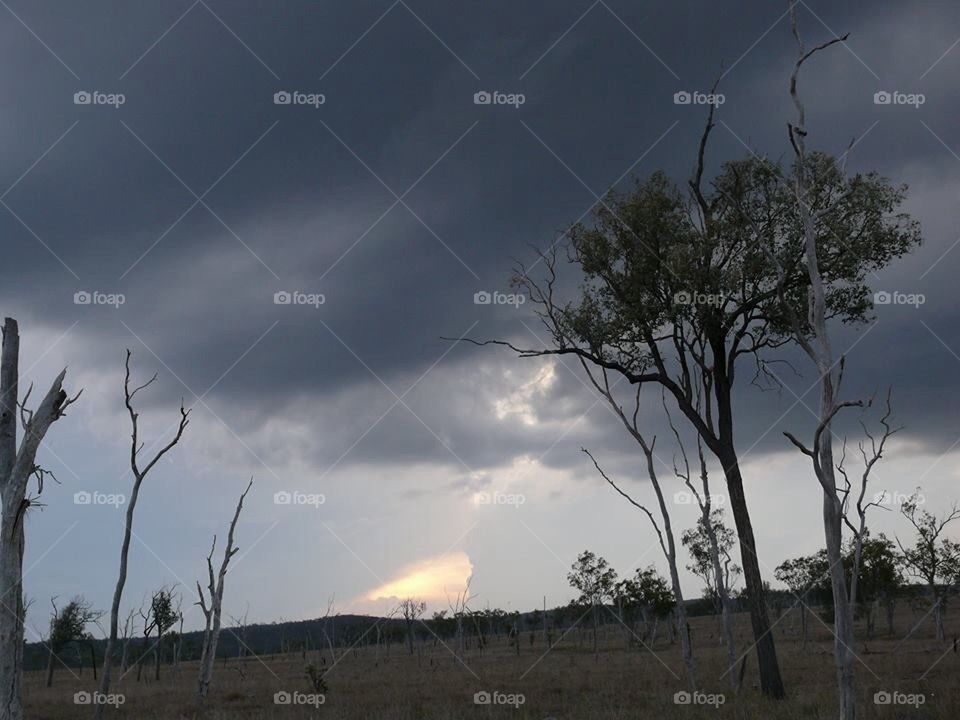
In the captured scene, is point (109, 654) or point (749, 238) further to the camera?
point (749, 238)

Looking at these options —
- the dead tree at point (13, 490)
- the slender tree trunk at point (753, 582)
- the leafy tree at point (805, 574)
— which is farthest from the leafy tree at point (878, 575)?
the dead tree at point (13, 490)

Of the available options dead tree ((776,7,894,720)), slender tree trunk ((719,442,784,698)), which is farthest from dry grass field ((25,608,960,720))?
dead tree ((776,7,894,720))

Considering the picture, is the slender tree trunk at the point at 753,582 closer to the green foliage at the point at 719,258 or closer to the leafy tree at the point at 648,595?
the green foliage at the point at 719,258

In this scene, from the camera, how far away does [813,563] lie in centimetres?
6644

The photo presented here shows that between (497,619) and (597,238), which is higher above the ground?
(597,238)

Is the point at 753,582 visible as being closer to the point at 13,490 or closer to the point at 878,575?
the point at 13,490

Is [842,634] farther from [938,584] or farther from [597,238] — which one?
[938,584]

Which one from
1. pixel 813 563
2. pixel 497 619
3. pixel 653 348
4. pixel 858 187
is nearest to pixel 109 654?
pixel 653 348

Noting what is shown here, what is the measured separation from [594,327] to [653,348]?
177 centimetres

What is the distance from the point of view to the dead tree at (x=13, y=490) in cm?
1528

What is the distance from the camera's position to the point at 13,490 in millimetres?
15914

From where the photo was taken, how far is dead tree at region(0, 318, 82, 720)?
1528 cm

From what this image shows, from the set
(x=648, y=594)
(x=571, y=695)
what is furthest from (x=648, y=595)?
(x=571, y=695)

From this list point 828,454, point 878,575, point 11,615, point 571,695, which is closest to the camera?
point 828,454
